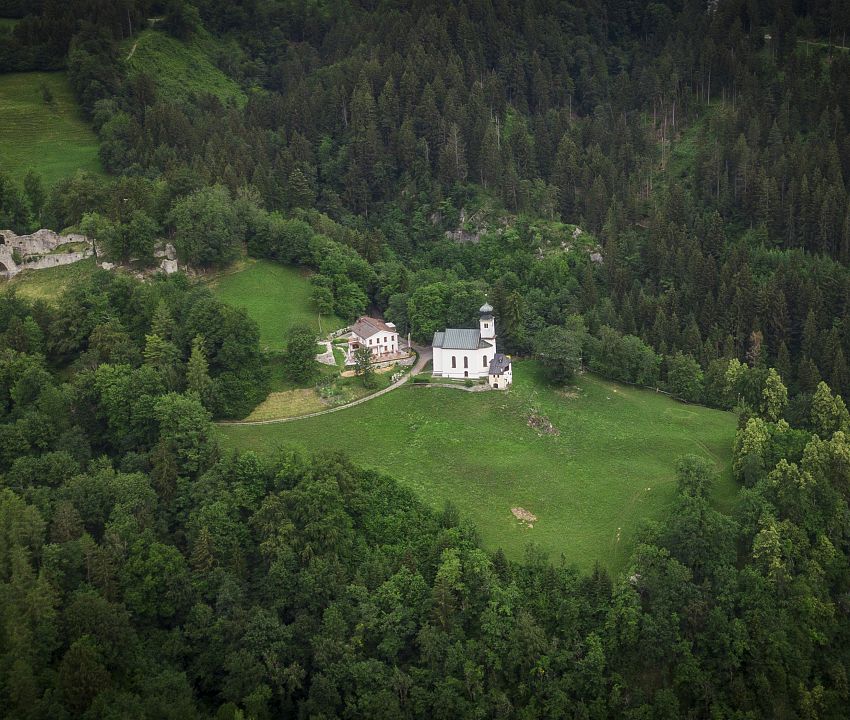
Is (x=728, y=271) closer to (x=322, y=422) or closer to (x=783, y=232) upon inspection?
(x=783, y=232)

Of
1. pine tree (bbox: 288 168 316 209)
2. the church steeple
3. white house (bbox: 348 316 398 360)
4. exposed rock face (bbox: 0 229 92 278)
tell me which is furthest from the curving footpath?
pine tree (bbox: 288 168 316 209)

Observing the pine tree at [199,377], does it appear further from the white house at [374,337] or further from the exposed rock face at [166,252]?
the exposed rock face at [166,252]

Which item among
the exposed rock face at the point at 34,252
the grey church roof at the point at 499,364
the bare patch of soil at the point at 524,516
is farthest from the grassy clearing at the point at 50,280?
the bare patch of soil at the point at 524,516

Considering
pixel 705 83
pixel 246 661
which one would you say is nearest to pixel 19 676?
pixel 246 661

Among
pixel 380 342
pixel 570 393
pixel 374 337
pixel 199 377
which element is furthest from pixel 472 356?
pixel 199 377

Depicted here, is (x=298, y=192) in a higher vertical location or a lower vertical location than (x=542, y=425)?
higher

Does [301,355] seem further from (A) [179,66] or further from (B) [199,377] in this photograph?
(A) [179,66]
